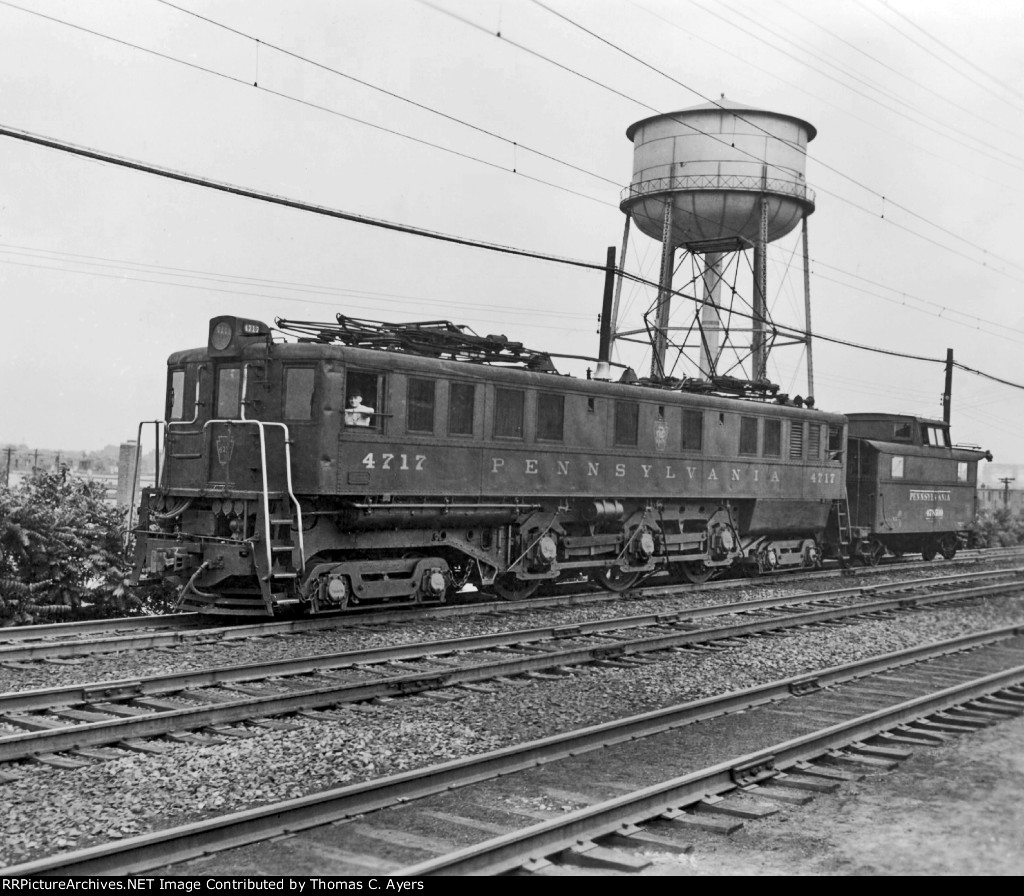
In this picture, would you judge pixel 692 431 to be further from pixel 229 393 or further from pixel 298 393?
pixel 229 393

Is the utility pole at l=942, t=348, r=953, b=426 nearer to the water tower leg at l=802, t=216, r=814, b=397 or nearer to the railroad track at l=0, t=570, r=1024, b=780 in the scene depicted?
the water tower leg at l=802, t=216, r=814, b=397

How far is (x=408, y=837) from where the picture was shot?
19.1ft

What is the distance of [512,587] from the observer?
16.4 metres

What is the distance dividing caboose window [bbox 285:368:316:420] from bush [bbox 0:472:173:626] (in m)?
3.65

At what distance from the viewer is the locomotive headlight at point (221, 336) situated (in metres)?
13.6

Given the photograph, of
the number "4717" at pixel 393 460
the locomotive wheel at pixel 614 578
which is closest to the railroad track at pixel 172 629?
the locomotive wheel at pixel 614 578

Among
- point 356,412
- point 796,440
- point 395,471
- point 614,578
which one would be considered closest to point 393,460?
point 395,471

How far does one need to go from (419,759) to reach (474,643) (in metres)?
4.19

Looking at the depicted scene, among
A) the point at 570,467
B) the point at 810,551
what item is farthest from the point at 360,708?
the point at 810,551

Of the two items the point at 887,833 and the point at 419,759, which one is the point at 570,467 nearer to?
the point at 419,759

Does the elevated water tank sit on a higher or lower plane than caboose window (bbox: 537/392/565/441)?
higher

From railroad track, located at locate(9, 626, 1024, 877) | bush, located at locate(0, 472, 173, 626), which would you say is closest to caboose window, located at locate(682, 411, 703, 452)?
railroad track, located at locate(9, 626, 1024, 877)

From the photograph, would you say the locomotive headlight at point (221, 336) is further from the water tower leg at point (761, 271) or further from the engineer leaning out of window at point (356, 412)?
the water tower leg at point (761, 271)

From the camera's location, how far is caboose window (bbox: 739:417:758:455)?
64.6 ft
